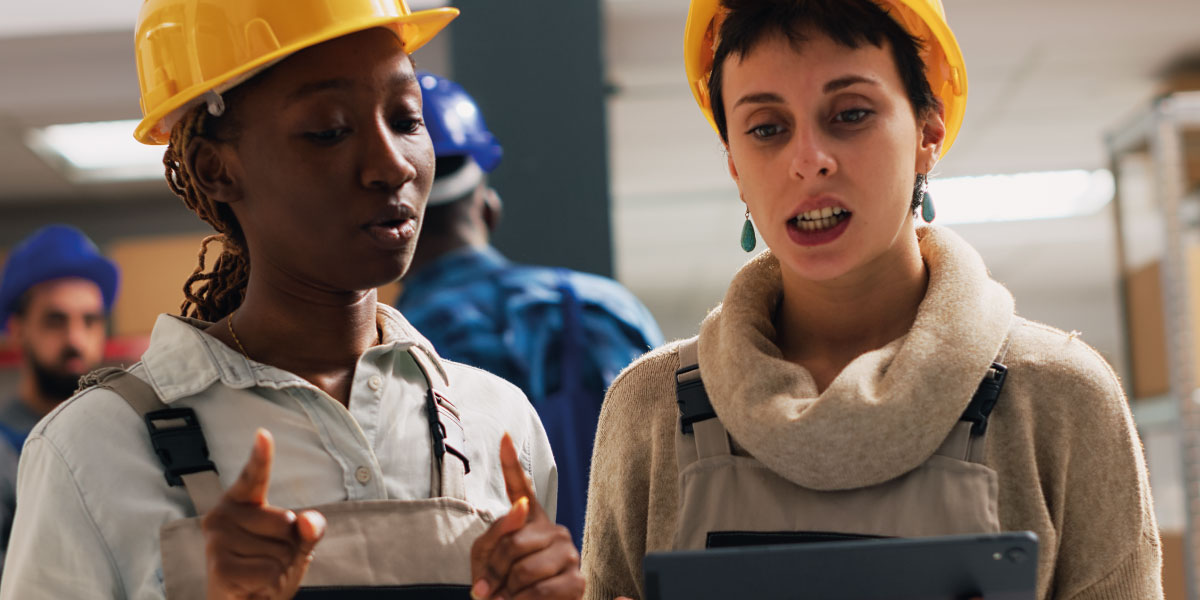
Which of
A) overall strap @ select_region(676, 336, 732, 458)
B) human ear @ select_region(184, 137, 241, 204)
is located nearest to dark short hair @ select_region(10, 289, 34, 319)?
human ear @ select_region(184, 137, 241, 204)

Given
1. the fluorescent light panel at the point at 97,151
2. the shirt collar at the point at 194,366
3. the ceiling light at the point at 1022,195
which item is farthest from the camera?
the ceiling light at the point at 1022,195

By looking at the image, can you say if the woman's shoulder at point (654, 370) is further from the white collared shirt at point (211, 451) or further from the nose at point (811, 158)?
the nose at point (811, 158)

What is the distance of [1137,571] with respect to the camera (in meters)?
1.42

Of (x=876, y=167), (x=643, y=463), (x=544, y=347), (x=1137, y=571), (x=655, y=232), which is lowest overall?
(x=1137, y=571)

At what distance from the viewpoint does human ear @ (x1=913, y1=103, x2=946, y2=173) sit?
62.4 inches

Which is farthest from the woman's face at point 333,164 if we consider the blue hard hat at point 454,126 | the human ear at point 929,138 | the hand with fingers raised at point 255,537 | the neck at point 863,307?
the blue hard hat at point 454,126

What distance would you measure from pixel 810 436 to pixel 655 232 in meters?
8.44

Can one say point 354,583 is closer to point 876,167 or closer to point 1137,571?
point 876,167

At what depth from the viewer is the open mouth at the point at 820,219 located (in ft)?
4.92

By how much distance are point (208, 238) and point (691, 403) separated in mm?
708

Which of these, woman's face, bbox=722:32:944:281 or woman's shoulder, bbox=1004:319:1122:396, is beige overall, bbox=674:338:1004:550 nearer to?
woman's shoulder, bbox=1004:319:1122:396

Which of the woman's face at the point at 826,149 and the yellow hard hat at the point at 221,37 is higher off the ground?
the yellow hard hat at the point at 221,37

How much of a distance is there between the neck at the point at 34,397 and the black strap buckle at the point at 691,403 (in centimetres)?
273

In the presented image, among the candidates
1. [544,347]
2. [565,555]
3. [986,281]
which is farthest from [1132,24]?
[565,555]
